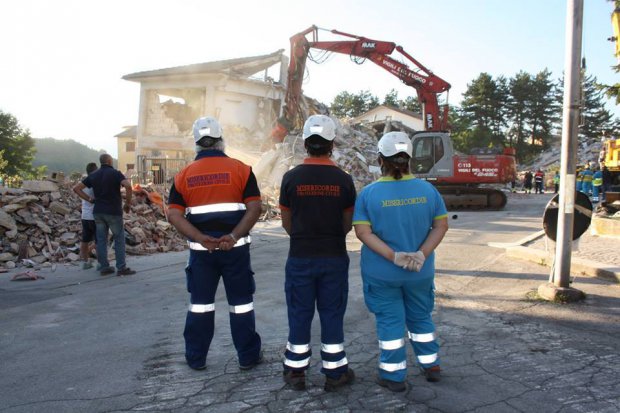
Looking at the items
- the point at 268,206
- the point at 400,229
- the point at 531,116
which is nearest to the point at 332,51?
the point at 268,206

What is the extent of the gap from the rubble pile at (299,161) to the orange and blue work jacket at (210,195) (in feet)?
41.9

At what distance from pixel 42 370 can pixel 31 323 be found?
164 cm

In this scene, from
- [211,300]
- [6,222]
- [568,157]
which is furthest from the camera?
[6,222]

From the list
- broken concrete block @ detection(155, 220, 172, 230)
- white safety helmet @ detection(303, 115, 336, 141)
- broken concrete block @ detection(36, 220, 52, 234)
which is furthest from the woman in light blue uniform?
broken concrete block @ detection(155, 220, 172, 230)

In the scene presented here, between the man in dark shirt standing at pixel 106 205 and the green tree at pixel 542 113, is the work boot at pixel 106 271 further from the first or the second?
the green tree at pixel 542 113

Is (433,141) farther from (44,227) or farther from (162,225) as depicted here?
(44,227)

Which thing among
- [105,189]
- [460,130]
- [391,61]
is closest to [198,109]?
[391,61]

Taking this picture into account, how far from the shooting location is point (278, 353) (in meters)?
4.18

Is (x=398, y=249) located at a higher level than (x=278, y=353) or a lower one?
higher

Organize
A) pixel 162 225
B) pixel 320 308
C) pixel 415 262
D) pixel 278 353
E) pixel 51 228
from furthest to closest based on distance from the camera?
pixel 162 225 → pixel 51 228 → pixel 278 353 → pixel 320 308 → pixel 415 262

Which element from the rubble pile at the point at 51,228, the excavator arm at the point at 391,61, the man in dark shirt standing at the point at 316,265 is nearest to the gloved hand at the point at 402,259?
the man in dark shirt standing at the point at 316,265

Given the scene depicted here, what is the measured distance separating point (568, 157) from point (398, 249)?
3.47 meters

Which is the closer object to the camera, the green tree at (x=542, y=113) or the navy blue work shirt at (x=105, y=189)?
the navy blue work shirt at (x=105, y=189)

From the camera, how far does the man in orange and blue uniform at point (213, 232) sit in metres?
3.74
